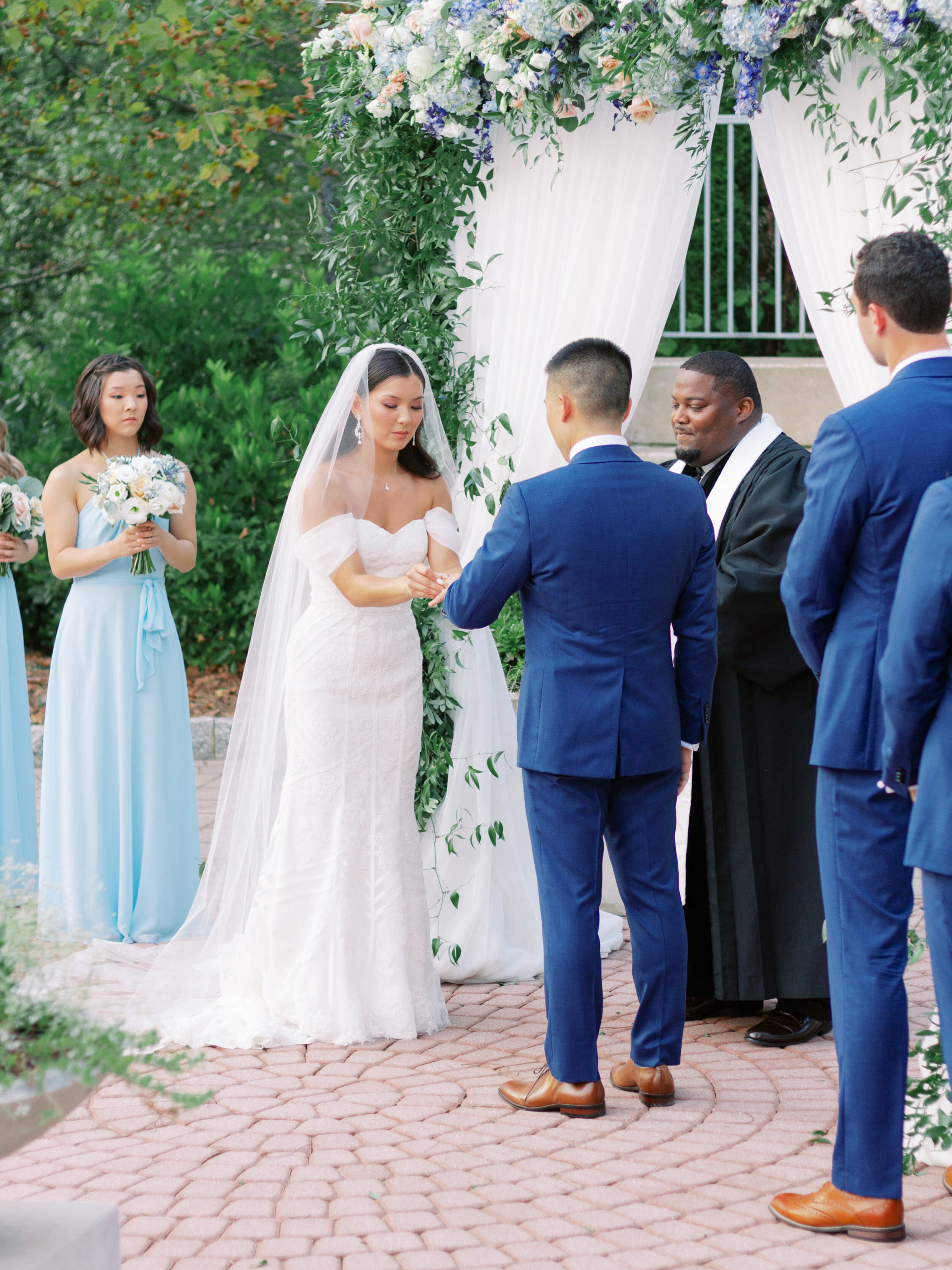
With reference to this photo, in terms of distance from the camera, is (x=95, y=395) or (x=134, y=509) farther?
(x=95, y=395)

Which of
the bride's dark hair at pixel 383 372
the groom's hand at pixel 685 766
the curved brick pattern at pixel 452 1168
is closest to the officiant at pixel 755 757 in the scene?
the curved brick pattern at pixel 452 1168

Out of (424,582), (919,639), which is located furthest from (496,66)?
(919,639)

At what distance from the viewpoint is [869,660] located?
296 cm

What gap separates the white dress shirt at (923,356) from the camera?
9.77 ft

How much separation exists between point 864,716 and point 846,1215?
3.59 feet

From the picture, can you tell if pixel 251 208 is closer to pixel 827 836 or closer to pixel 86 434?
pixel 86 434

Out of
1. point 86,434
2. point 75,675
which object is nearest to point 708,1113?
point 75,675

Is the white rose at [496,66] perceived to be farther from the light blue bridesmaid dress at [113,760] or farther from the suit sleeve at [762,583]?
the light blue bridesmaid dress at [113,760]

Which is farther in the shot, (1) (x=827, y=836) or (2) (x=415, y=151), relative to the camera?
(2) (x=415, y=151)

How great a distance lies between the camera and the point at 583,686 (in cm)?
362

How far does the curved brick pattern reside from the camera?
118 inches

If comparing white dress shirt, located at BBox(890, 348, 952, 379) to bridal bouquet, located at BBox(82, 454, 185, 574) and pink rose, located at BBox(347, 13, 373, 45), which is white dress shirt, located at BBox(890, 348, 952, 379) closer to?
pink rose, located at BBox(347, 13, 373, 45)

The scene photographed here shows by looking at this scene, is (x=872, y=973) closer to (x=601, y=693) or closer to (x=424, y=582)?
(x=601, y=693)

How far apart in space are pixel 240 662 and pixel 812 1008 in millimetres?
6975
